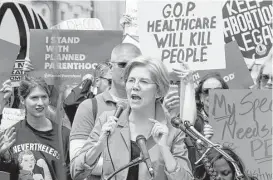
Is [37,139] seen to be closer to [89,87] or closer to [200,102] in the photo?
[89,87]

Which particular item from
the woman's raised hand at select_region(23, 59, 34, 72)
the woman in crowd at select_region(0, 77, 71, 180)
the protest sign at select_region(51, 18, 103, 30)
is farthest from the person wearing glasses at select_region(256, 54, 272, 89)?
the woman's raised hand at select_region(23, 59, 34, 72)

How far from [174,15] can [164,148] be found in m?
1.99

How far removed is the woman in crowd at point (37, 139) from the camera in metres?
4.88

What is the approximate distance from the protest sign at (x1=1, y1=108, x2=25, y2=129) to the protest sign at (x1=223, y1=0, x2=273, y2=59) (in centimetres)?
178

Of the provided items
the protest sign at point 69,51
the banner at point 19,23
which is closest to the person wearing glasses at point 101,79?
the protest sign at point 69,51

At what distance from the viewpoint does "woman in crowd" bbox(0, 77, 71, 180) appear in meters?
4.88

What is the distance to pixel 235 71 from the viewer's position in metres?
5.83

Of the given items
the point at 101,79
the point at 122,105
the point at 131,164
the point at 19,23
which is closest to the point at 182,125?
the point at 122,105

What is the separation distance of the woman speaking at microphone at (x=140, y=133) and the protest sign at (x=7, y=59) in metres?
1.65

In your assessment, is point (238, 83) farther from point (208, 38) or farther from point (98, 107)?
point (98, 107)

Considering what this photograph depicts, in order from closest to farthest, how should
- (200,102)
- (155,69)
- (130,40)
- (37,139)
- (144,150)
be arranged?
(144,150) < (155,69) < (37,139) < (200,102) < (130,40)

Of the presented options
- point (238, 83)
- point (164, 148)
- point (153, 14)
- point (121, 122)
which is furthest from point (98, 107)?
point (238, 83)

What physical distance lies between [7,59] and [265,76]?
1964mm

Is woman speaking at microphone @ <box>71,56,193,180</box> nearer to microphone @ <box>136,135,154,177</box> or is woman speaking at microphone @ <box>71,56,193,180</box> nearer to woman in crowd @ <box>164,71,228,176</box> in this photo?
microphone @ <box>136,135,154,177</box>
